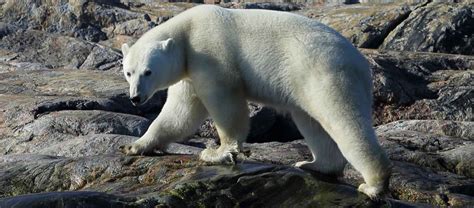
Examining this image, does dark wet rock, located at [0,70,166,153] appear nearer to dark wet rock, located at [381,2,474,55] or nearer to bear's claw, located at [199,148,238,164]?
bear's claw, located at [199,148,238,164]

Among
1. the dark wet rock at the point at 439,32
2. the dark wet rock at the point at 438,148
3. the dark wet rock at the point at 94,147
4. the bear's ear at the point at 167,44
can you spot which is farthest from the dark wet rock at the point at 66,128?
the dark wet rock at the point at 439,32

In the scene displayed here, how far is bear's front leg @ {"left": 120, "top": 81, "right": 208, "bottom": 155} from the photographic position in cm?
1216

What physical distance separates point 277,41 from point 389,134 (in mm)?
8045

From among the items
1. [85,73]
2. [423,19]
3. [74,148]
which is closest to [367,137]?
[74,148]

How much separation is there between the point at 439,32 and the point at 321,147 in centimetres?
2449

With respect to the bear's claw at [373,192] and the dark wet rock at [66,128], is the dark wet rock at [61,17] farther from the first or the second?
the bear's claw at [373,192]

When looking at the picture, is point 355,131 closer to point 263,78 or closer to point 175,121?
point 263,78

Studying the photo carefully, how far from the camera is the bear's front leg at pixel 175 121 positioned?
12164mm

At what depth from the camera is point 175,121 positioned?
12.2 meters

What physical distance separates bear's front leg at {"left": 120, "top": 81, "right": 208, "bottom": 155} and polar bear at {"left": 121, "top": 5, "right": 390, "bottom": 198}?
0.05 feet

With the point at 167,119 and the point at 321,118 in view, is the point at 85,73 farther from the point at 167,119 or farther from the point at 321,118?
the point at 321,118

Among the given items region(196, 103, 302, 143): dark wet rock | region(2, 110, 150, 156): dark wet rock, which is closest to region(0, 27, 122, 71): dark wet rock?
region(196, 103, 302, 143): dark wet rock

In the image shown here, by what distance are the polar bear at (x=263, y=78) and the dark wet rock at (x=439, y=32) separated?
23.8 metres

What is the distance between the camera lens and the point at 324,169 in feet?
Answer: 38.5
